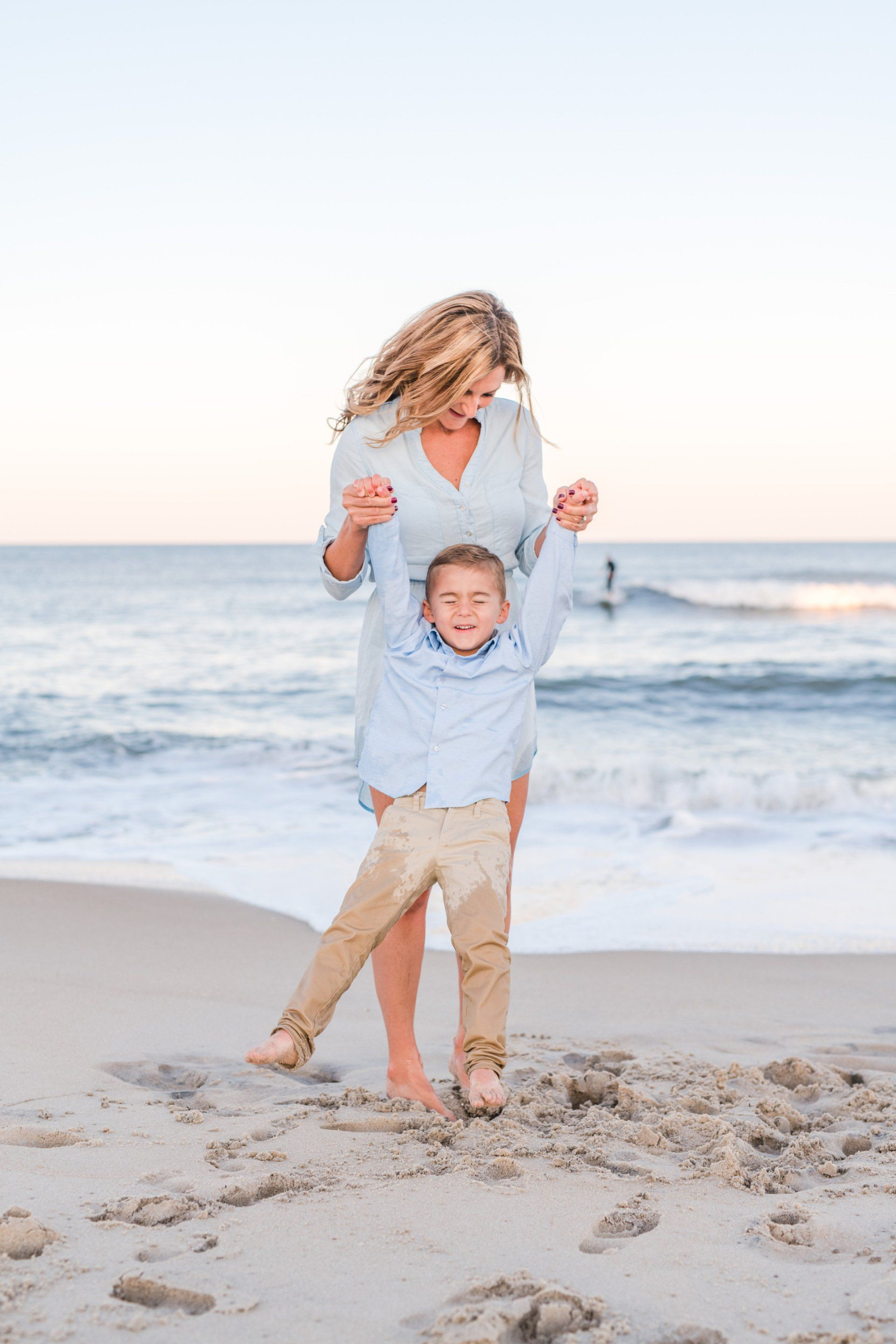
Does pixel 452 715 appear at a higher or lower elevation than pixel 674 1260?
higher

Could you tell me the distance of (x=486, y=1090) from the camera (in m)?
2.56

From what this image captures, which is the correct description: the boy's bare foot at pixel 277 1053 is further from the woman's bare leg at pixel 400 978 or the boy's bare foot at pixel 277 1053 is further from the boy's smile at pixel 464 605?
the boy's smile at pixel 464 605

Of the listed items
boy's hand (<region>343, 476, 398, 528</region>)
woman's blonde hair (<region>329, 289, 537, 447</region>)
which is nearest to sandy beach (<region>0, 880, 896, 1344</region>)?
boy's hand (<region>343, 476, 398, 528</region>)

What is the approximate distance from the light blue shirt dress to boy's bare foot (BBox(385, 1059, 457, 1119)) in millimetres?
747

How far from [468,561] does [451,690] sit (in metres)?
0.35

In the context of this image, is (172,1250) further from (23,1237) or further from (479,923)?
(479,923)

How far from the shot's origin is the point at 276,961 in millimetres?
4488

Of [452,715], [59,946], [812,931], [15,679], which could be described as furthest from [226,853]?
[15,679]

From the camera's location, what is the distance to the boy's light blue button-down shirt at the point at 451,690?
2.83 m

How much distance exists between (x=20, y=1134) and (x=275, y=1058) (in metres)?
0.61

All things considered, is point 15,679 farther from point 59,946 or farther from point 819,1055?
point 819,1055

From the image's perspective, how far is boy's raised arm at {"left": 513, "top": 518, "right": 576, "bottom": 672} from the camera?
2.84m

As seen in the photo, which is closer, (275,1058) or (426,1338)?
(426,1338)

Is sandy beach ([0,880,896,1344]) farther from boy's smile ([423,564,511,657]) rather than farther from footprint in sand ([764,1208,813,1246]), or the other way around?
boy's smile ([423,564,511,657])
